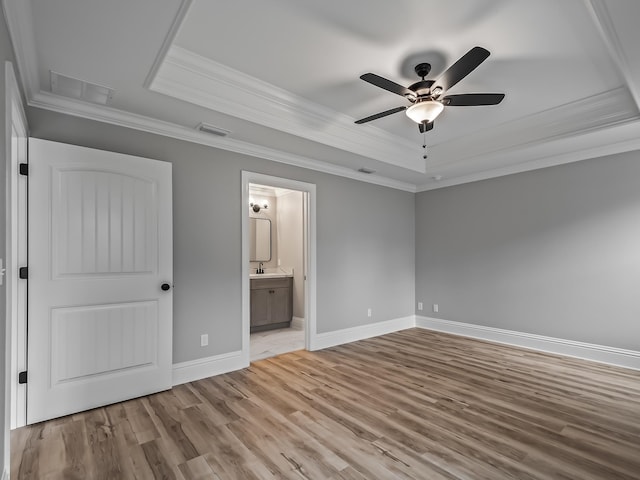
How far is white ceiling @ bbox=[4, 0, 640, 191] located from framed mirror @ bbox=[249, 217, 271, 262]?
2.29m

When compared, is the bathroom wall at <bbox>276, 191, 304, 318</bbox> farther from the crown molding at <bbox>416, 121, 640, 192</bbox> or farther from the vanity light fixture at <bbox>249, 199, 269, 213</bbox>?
the crown molding at <bbox>416, 121, 640, 192</bbox>

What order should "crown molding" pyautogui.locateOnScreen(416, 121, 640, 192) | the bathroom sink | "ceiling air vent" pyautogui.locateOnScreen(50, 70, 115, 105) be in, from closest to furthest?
"ceiling air vent" pyautogui.locateOnScreen(50, 70, 115, 105) → "crown molding" pyautogui.locateOnScreen(416, 121, 640, 192) → the bathroom sink

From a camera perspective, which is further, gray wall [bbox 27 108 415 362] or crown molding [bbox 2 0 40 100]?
gray wall [bbox 27 108 415 362]

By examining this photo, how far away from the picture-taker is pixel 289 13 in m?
2.17

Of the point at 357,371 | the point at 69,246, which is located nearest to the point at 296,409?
the point at 357,371

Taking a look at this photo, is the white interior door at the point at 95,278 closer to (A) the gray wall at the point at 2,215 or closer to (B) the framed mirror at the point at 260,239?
(A) the gray wall at the point at 2,215

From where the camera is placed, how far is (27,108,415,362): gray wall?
3.16 m

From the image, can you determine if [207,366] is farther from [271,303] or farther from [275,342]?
[271,303]

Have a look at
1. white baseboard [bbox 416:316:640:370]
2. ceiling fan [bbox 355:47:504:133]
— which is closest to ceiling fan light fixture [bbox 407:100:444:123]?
ceiling fan [bbox 355:47:504:133]

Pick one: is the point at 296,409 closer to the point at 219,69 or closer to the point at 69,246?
the point at 69,246

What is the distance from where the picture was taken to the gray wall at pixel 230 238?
3160 mm

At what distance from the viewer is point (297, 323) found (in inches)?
228

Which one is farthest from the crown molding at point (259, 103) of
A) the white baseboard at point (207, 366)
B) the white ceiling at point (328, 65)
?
the white baseboard at point (207, 366)

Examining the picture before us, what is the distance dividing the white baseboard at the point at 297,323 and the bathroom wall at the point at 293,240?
0.05 metres
